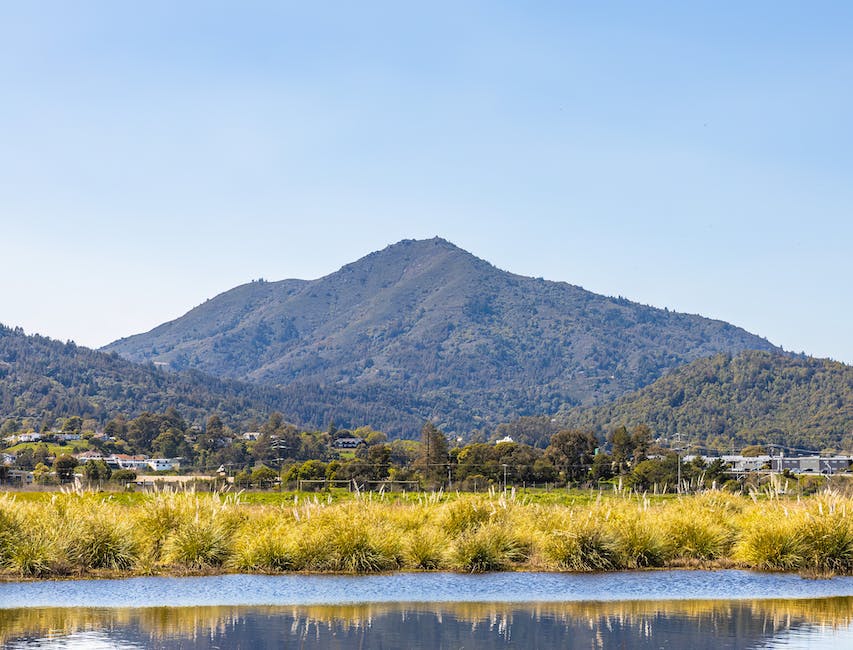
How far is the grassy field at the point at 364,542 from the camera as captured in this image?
27469 mm

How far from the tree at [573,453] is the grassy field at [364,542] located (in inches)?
1940

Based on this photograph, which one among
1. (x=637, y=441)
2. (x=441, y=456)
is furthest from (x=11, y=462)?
(x=637, y=441)

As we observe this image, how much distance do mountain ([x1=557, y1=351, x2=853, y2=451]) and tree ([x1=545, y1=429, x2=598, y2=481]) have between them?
208 ft

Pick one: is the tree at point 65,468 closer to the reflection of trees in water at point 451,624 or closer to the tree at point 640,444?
the tree at point 640,444

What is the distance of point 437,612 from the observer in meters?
21.6

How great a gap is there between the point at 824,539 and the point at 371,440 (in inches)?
5121

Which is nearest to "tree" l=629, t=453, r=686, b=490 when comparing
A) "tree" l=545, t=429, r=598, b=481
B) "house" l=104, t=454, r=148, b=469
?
"tree" l=545, t=429, r=598, b=481

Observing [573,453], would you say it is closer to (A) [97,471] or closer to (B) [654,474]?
(B) [654,474]

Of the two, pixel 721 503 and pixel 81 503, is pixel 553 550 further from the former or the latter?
pixel 81 503

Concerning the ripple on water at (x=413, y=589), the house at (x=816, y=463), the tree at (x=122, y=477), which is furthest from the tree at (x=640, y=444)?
the ripple on water at (x=413, y=589)

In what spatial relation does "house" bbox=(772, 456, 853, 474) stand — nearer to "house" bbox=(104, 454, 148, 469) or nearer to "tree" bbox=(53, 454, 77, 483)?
"tree" bbox=(53, 454, 77, 483)

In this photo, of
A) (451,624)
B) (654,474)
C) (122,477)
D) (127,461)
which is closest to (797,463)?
(654,474)

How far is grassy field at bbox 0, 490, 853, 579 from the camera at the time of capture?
90.1 feet

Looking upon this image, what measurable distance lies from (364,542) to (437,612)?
6.48m
